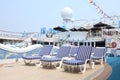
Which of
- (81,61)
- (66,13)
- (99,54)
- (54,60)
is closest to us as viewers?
(81,61)

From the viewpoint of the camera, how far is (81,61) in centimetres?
684

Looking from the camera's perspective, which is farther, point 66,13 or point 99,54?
point 66,13

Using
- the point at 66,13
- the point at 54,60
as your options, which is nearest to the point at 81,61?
the point at 54,60

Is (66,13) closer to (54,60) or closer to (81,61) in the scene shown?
(54,60)

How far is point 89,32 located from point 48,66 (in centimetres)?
2047

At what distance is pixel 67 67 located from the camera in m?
7.00

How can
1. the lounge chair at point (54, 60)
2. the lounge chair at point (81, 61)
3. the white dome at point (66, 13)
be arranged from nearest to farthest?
the lounge chair at point (81, 61)
the lounge chair at point (54, 60)
the white dome at point (66, 13)

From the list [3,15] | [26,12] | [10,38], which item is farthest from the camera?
[10,38]

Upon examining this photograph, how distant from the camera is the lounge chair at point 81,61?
663 cm

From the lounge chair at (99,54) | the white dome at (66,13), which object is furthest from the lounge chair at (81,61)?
the white dome at (66,13)

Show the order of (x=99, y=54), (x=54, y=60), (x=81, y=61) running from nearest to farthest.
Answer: (x=81, y=61) → (x=54, y=60) → (x=99, y=54)

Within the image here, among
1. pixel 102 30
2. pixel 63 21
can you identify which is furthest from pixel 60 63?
pixel 63 21

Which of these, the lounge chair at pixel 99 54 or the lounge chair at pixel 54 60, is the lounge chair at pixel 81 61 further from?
the lounge chair at pixel 99 54

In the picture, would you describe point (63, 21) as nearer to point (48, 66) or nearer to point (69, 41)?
point (69, 41)
